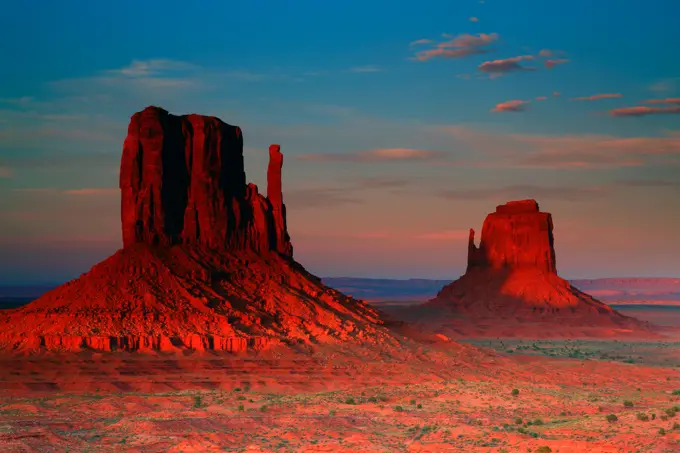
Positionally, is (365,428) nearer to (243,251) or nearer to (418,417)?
(418,417)

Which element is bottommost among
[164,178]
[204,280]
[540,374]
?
[540,374]

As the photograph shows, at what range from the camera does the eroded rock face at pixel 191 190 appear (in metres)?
69.2

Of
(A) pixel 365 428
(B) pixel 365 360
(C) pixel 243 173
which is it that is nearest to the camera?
(A) pixel 365 428

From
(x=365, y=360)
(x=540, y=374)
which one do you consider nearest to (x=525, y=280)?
(x=540, y=374)

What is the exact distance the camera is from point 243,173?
7550 centimetres

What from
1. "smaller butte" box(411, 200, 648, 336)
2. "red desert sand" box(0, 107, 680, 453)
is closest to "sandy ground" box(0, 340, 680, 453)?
"red desert sand" box(0, 107, 680, 453)

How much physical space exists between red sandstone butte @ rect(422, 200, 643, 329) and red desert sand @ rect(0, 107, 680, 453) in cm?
5359

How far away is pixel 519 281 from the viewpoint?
143625 millimetres

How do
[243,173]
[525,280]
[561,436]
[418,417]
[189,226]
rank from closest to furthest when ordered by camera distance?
1. [561,436]
2. [418,417]
3. [189,226]
4. [243,173]
5. [525,280]

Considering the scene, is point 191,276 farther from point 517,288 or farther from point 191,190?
point 517,288

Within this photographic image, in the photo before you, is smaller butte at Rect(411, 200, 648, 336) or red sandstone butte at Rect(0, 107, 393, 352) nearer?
red sandstone butte at Rect(0, 107, 393, 352)

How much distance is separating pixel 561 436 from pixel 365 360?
25.7 meters

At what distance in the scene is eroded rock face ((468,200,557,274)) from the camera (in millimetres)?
144500

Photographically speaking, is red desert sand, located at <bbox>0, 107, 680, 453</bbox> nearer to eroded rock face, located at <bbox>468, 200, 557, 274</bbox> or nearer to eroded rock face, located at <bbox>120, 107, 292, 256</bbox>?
eroded rock face, located at <bbox>120, 107, 292, 256</bbox>
